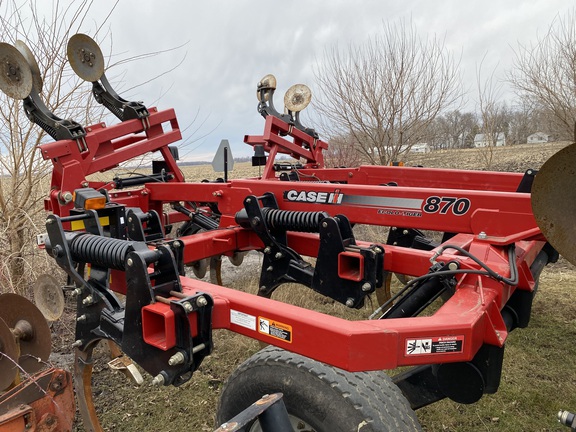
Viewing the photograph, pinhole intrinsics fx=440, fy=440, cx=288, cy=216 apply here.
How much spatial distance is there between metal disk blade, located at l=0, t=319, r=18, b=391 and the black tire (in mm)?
1456

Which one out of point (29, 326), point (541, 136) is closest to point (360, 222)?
point (29, 326)

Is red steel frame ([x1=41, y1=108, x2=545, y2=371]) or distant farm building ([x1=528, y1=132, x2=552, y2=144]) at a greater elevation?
distant farm building ([x1=528, y1=132, x2=552, y2=144])

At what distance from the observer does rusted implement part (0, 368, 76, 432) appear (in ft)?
7.09

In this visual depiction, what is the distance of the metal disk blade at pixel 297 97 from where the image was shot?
6672 mm

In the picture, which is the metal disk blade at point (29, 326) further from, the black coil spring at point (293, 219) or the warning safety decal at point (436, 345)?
the warning safety decal at point (436, 345)

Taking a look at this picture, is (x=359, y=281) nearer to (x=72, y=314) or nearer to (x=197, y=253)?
(x=197, y=253)

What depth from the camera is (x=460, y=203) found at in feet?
8.93

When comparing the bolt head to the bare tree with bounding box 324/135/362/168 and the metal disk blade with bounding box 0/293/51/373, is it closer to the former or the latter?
the metal disk blade with bounding box 0/293/51/373

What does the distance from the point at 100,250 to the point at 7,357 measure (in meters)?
0.99

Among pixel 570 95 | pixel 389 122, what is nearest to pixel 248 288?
pixel 389 122

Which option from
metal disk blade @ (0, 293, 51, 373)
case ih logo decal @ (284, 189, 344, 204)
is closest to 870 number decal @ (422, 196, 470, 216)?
case ih logo decal @ (284, 189, 344, 204)

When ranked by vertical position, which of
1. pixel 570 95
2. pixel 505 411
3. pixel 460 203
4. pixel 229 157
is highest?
pixel 570 95

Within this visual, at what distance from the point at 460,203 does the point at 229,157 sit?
3.75 m

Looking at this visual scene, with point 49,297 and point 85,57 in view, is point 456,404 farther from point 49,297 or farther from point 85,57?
point 85,57
